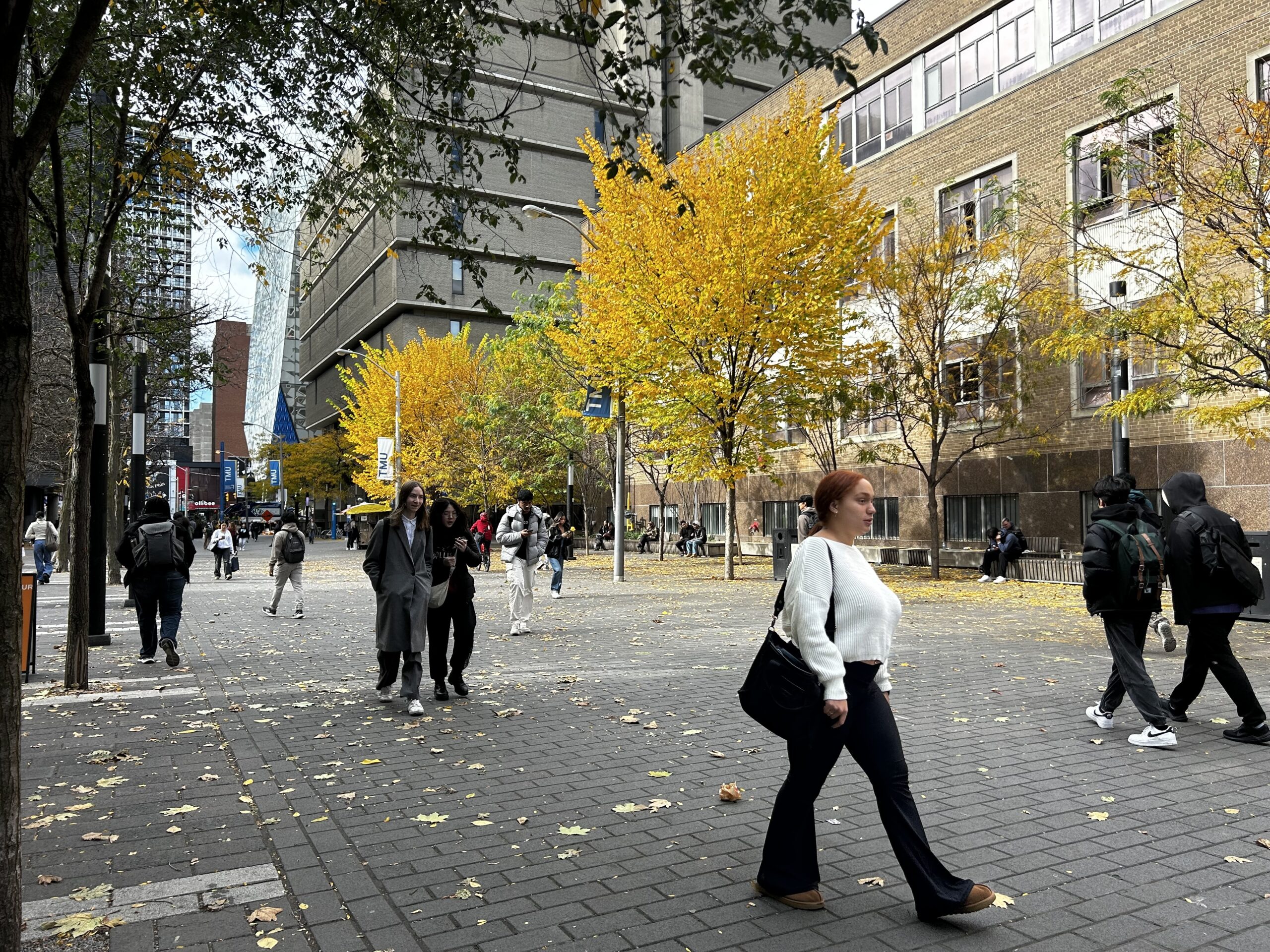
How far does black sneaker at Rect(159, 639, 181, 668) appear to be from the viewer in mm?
10086

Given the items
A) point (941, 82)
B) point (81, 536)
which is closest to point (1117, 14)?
point (941, 82)

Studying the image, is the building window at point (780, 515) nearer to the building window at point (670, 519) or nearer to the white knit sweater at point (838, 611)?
the building window at point (670, 519)

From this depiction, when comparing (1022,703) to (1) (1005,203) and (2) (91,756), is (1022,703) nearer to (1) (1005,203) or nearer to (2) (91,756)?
(2) (91,756)

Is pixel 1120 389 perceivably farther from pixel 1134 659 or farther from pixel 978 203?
pixel 1134 659

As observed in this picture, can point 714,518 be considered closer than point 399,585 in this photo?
No

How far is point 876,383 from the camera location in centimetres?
2244

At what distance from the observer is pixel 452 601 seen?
827cm

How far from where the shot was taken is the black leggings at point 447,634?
8273mm

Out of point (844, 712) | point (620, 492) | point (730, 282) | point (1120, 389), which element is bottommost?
point (844, 712)

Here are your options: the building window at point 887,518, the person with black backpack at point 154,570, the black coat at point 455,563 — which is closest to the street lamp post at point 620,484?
the building window at point 887,518

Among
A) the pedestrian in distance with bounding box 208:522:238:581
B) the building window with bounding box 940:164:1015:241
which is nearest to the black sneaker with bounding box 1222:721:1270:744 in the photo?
the building window with bounding box 940:164:1015:241

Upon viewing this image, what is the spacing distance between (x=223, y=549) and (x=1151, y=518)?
24381 millimetres

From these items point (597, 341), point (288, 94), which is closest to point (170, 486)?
point (597, 341)

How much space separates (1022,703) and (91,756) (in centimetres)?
703
